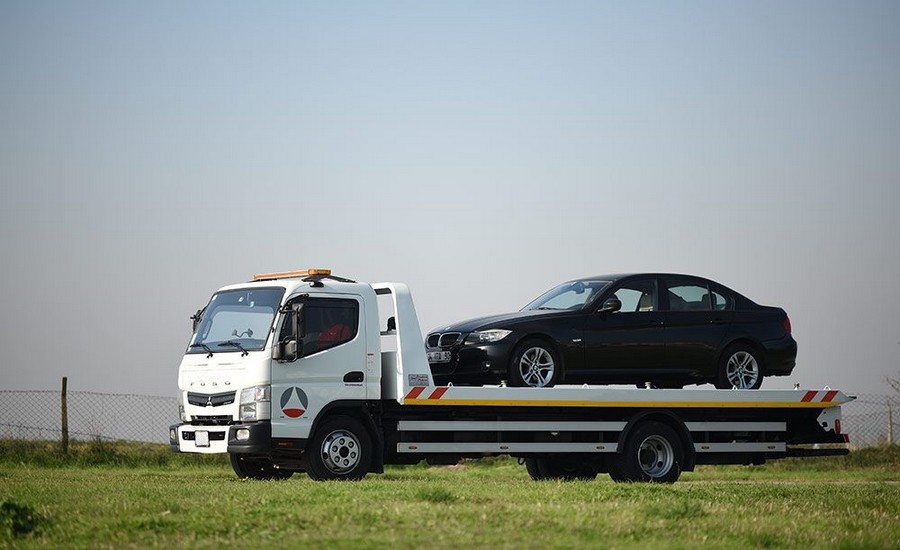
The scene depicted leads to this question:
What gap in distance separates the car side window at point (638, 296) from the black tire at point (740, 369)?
1.46 metres

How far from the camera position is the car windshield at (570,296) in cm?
1831

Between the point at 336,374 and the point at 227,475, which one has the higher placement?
the point at 336,374

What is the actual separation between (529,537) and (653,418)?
8.21m

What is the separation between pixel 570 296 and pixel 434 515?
281 inches

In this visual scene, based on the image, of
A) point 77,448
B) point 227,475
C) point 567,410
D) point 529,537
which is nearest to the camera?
point 529,537

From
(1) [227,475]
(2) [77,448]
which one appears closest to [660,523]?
(1) [227,475]

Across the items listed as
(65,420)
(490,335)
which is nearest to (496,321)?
(490,335)

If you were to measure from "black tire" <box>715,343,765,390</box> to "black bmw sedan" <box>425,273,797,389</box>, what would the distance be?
15mm

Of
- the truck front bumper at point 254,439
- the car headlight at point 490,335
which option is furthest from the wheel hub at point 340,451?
the car headlight at point 490,335

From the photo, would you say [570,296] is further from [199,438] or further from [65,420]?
[65,420]

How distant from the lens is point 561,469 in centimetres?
1994

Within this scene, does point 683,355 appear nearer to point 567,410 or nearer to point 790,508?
point 567,410

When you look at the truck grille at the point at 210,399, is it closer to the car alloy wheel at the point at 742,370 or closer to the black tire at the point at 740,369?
the black tire at the point at 740,369

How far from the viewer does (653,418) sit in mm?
→ 18812
